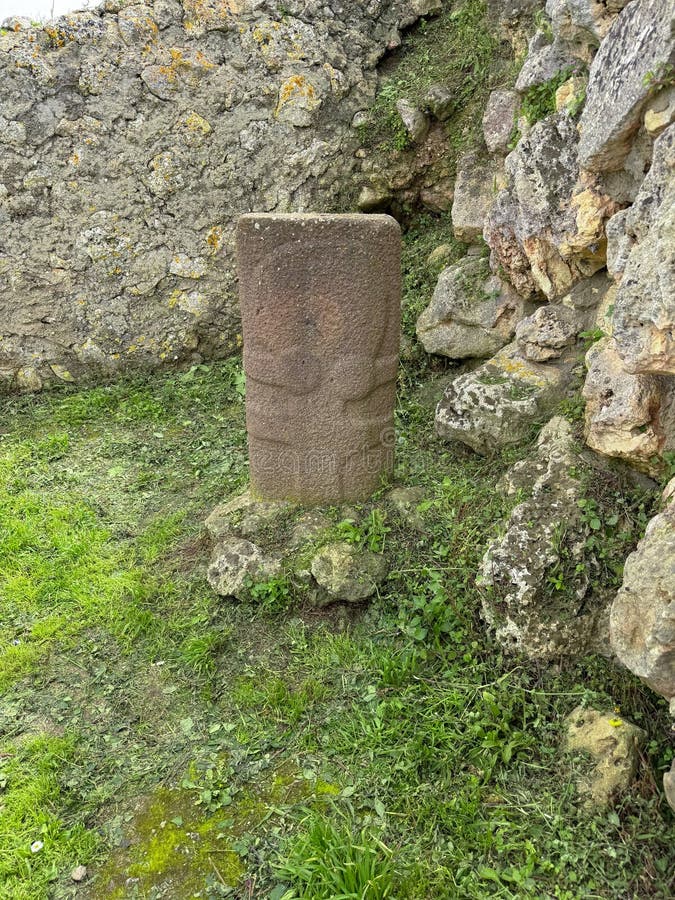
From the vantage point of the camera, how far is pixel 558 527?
2.76 meters

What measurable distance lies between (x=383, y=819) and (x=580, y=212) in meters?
2.76

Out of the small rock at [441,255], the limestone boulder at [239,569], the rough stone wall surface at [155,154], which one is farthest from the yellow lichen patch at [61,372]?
the small rock at [441,255]

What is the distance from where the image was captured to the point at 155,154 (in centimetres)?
518

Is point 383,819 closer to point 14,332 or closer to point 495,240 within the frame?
point 495,240

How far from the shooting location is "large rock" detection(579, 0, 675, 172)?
7.48 feet

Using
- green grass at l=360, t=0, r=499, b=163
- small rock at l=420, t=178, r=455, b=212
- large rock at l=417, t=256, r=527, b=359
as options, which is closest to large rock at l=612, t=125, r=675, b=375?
large rock at l=417, t=256, r=527, b=359

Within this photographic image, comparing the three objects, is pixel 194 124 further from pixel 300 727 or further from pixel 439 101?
pixel 300 727

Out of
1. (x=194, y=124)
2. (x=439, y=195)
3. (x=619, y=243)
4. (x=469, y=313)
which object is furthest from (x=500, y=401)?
(x=194, y=124)

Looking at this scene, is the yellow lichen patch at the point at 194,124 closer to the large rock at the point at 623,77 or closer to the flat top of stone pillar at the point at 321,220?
the flat top of stone pillar at the point at 321,220

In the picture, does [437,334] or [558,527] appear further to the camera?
[437,334]

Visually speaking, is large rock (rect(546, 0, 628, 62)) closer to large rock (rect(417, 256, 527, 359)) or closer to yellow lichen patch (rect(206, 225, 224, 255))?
large rock (rect(417, 256, 527, 359))

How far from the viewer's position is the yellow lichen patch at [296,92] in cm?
527

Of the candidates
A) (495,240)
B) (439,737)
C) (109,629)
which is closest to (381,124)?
(495,240)

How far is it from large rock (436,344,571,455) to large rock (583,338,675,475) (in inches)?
23.3
